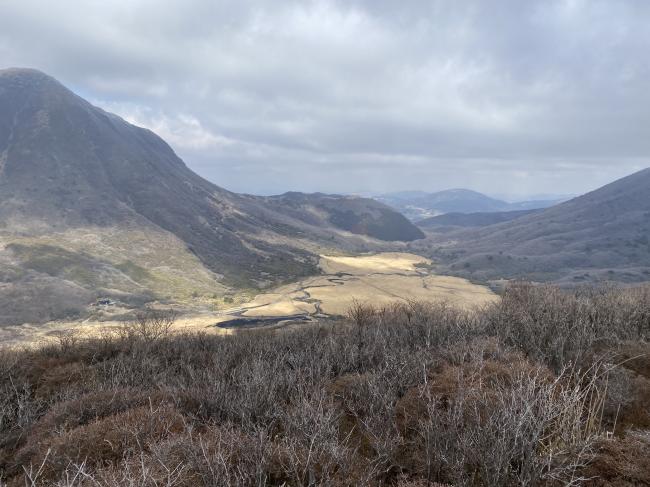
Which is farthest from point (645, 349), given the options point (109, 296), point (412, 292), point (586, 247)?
point (586, 247)

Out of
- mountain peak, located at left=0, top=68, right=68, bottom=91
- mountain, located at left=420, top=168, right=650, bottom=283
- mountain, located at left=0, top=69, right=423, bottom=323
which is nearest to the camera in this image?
mountain, located at left=0, top=69, right=423, bottom=323

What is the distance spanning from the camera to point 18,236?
10475 cm

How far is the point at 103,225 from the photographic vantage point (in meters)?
122

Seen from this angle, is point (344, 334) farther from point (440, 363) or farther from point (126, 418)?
point (126, 418)

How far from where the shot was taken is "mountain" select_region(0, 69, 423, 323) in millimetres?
90750

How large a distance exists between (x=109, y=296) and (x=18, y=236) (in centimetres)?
4077

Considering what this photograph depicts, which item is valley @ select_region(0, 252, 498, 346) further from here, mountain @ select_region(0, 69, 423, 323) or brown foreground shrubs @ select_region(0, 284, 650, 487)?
brown foreground shrubs @ select_region(0, 284, 650, 487)

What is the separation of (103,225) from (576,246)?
15530 cm

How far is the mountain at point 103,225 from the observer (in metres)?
90.8

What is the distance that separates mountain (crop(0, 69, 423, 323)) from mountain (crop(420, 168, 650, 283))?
58.1 metres

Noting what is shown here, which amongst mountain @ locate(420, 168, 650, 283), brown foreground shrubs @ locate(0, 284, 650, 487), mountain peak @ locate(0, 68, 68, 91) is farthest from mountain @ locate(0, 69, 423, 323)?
brown foreground shrubs @ locate(0, 284, 650, 487)

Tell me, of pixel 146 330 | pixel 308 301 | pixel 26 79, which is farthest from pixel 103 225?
pixel 26 79

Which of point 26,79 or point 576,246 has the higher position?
point 26,79

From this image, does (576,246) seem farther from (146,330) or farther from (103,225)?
(103,225)
